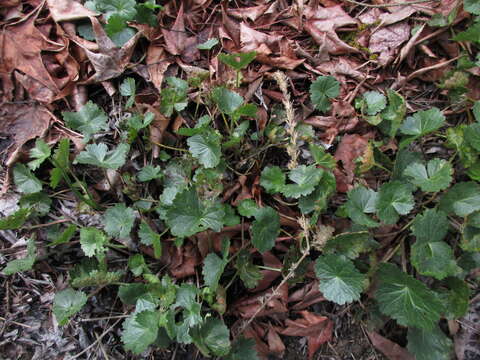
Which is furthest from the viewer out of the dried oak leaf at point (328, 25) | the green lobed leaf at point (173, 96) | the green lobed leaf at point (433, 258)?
the dried oak leaf at point (328, 25)

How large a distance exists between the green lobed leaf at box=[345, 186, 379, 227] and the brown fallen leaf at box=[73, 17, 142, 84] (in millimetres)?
1176

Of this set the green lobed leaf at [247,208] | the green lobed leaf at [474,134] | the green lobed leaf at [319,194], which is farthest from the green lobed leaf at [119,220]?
the green lobed leaf at [474,134]

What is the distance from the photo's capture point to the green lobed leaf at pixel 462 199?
5.34ft

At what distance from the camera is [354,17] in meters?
2.00

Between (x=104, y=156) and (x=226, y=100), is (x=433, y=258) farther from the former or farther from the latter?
(x=104, y=156)

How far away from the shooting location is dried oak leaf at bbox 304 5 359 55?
1908 mm

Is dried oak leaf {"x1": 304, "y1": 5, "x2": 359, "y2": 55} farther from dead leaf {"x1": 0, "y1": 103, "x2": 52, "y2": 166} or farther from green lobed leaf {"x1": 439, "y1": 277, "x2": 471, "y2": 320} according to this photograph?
dead leaf {"x1": 0, "y1": 103, "x2": 52, "y2": 166}

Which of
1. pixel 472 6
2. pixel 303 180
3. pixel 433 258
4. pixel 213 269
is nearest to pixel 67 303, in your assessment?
pixel 213 269

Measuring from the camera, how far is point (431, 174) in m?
1.66

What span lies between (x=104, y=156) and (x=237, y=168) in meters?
0.57

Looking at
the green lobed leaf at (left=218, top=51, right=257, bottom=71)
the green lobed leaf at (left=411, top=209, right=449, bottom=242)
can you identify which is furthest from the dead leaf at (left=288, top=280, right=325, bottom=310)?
the green lobed leaf at (left=218, top=51, right=257, bottom=71)

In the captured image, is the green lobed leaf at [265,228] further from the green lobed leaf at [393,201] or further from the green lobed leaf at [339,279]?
the green lobed leaf at [393,201]

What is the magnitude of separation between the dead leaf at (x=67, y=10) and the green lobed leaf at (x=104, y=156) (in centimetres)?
64

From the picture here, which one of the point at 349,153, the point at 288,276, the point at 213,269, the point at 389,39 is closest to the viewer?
the point at 288,276
